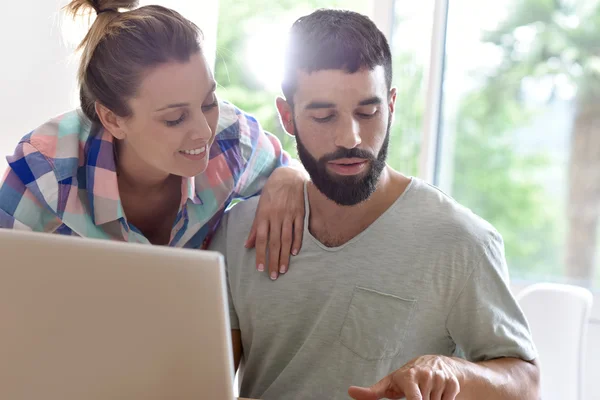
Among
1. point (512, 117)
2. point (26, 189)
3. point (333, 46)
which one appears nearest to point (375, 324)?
point (333, 46)

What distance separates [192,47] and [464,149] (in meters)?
1.56

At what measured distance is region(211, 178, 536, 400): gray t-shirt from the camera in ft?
4.25

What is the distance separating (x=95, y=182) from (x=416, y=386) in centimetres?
81

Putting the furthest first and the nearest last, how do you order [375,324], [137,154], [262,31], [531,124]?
1. [262,31]
2. [531,124]
3. [137,154]
4. [375,324]

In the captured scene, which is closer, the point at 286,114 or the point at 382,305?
the point at 382,305

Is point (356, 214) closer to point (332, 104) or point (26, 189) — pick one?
point (332, 104)

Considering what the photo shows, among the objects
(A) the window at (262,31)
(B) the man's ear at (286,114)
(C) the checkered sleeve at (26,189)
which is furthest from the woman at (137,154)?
(A) the window at (262,31)

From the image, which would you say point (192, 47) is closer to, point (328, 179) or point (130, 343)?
point (328, 179)

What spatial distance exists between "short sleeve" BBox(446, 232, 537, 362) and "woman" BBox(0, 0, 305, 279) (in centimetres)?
34

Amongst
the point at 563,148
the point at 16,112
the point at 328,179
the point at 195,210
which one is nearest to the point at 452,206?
the point at 328,179

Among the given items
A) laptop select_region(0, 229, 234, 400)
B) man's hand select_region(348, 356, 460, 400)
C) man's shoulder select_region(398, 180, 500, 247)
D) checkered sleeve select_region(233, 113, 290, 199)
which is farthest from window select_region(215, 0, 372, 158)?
laptop select_region(0, 229, 234, 400)

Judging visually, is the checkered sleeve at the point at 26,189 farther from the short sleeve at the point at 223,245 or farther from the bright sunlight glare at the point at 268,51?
the bright sunlight glare at the point at 268,51

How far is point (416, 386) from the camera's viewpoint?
1.01 meters

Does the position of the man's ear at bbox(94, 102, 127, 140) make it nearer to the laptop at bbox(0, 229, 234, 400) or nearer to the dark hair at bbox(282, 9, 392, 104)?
the dark hair at bbox(282, 9, 392, 104)
